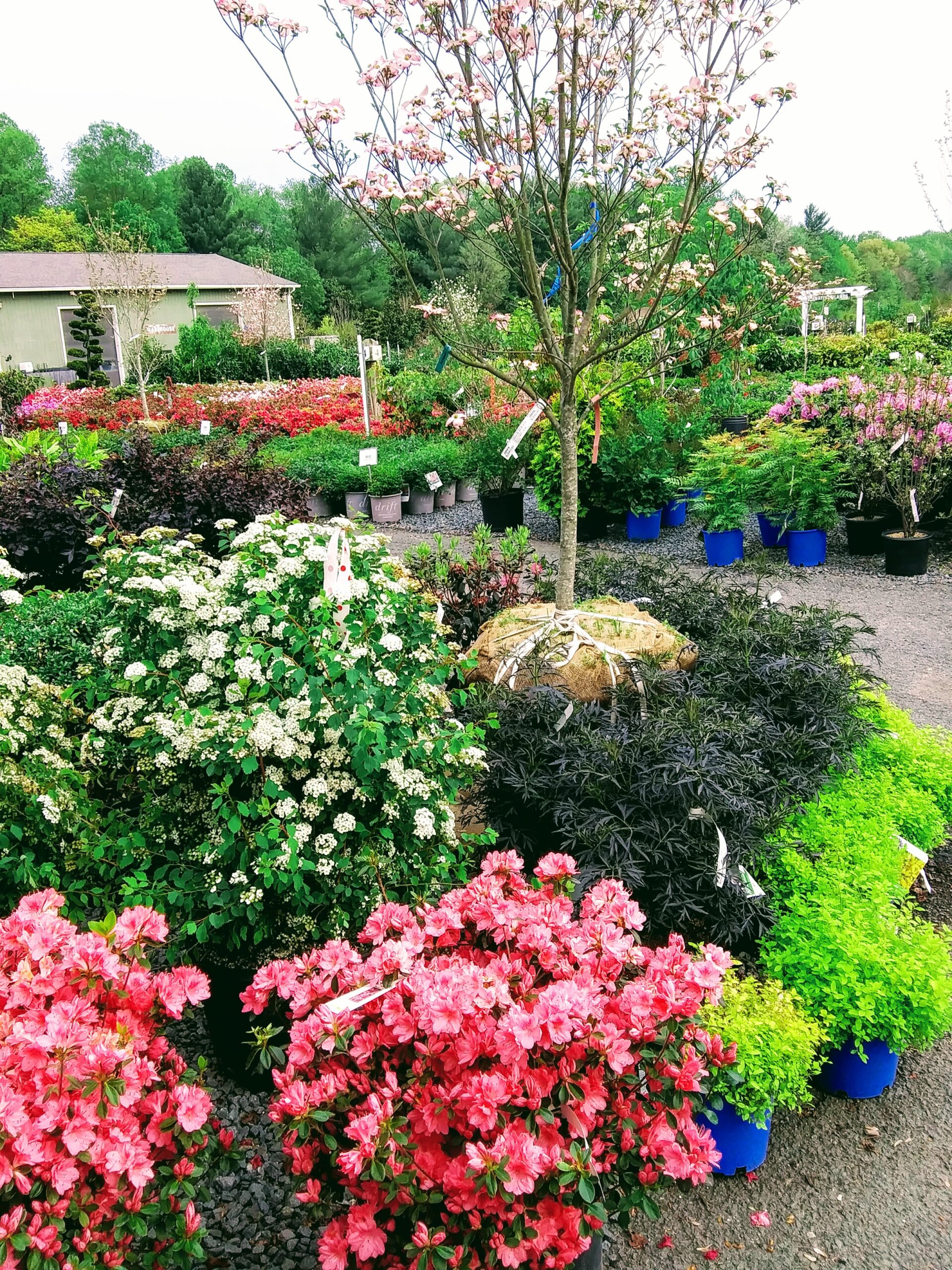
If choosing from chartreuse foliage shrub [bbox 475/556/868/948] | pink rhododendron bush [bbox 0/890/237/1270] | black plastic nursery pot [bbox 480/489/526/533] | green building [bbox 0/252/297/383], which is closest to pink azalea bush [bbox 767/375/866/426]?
black plastic nursery pot [bbox 480/489/526/533]

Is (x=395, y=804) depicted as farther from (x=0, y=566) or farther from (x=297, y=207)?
(x=297, y=207)

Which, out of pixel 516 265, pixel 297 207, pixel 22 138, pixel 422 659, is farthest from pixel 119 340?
pixel 22 138

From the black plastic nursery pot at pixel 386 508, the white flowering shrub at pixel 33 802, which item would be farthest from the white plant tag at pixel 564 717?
the black plastic nursery pot at pixel 386 508

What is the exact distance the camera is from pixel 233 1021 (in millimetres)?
2387

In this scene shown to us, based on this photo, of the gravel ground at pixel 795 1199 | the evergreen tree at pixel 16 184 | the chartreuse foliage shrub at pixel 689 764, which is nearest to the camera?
the gravel ground at pixel 795 1199

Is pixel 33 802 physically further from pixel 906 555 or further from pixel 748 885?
pixel 906 555

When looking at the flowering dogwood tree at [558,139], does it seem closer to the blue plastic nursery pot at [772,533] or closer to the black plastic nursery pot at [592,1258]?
the black plastic nursery pot at [592,1258]

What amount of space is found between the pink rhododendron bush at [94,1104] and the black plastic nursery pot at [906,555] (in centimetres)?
697

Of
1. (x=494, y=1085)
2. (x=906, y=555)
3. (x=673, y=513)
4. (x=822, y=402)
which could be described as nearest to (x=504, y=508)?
(x=673, y=513)

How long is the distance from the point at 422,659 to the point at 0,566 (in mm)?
1242

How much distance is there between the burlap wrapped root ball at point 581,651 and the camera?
3.32 m

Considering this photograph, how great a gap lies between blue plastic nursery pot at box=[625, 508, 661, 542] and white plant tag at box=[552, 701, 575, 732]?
6.00m

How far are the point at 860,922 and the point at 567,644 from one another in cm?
145

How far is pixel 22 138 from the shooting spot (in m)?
56.3
